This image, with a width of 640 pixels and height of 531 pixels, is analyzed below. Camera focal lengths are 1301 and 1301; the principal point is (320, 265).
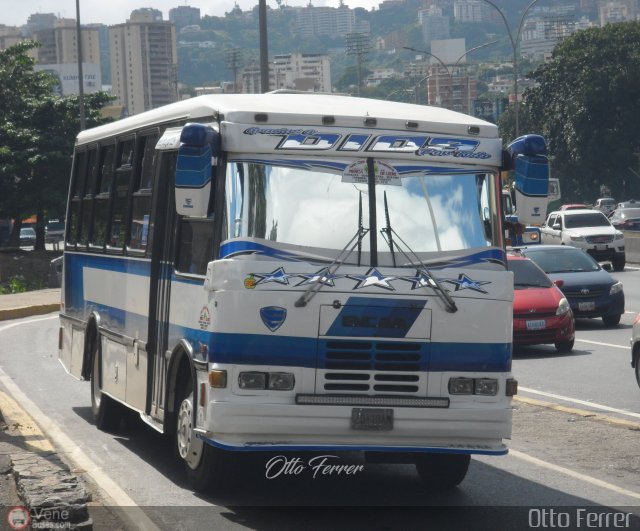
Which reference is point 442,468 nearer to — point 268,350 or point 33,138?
point 268,350

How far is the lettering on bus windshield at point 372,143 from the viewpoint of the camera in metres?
9.04

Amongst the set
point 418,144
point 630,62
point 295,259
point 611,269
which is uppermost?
point 630,62

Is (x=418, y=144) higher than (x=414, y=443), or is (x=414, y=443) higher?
(x=418, y=144)

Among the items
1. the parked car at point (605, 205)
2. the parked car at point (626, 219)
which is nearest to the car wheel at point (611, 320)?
the parked car at point (626, 219)

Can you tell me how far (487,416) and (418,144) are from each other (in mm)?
1978

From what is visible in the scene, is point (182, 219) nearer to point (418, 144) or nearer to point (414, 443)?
point (418, 144)

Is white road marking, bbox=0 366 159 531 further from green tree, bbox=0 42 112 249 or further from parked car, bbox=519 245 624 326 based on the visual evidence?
green tree, bbox=0 42 112 249

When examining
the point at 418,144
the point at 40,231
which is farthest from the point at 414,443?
the point at 40,231

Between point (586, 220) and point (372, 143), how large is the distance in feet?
117

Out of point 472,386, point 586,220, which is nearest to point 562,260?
point 472,386

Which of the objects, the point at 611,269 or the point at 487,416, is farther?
the point at 611,269

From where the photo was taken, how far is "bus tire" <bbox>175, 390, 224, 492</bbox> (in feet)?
30.3

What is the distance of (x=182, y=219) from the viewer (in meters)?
9.98

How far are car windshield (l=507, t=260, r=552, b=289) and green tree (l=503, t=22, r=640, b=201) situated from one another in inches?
2496
